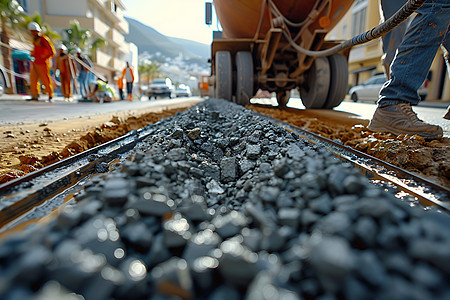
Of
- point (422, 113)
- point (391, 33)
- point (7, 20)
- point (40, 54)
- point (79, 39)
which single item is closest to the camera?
point (391, 33)

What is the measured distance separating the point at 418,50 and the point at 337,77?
11.4ft

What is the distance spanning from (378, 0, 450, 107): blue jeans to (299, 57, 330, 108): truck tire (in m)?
2.90

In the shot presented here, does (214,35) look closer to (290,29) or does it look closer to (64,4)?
(290,29)

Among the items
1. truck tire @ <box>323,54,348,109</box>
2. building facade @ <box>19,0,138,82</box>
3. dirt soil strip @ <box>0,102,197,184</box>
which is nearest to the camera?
dirt soil strip @ <box>0,102,197,184</box>

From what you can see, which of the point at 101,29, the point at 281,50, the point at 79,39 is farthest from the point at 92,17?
the point at 281,50

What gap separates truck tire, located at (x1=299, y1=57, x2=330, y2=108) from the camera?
5.25 m

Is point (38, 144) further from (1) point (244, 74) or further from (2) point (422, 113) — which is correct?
(2) point (422, 113)

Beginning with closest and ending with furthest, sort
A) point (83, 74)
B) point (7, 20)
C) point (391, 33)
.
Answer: point (391, 33), point (83, 74), point (7, 20)

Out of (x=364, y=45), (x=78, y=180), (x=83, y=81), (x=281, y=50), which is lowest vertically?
(x=78, y=180)

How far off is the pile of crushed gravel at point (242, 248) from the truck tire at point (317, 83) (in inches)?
190

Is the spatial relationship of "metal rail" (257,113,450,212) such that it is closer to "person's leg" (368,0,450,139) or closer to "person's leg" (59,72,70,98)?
"person's leg" (368,0,450,139)

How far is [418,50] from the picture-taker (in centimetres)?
213

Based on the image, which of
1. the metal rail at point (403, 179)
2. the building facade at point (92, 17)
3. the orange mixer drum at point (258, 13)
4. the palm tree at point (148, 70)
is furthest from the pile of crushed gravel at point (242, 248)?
the palm tree at point (148, 70)

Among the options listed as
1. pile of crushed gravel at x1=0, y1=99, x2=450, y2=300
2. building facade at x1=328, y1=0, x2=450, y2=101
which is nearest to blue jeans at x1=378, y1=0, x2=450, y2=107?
pile of crushed gravel at x1=0, y1=99, x2=450, y2=300
